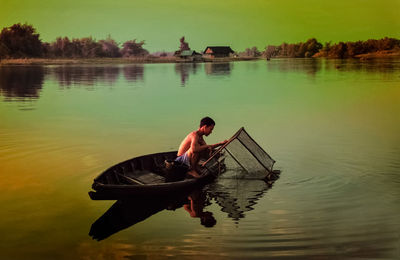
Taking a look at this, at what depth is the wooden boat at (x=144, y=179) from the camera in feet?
25.2

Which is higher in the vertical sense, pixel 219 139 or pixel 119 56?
pixel 119 56

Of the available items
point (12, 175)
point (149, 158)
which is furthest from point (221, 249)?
point (12, 175)

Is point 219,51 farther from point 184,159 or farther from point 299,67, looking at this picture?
point 184,159

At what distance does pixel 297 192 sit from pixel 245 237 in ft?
7.79

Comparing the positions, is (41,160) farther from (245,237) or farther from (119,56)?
(119,56)

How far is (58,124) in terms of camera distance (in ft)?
58.9

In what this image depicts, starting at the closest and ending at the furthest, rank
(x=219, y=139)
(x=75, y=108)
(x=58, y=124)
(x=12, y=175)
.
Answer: (x=12, y=175)
(x=219, y=139)
(x=58, y=124)
(x=75, y=108)

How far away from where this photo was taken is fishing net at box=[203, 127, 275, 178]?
377 inches

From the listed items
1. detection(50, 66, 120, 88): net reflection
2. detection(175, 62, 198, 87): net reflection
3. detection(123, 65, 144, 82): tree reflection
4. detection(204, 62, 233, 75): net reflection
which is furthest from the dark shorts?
detection(204, 62, 233, 75): net reflection

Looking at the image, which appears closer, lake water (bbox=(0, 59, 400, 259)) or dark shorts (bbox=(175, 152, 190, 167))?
lake water (bbox=(0, 59, 400, 259))

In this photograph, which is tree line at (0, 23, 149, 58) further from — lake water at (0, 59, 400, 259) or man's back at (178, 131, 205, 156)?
man's back at (178, 131, 205, 156)

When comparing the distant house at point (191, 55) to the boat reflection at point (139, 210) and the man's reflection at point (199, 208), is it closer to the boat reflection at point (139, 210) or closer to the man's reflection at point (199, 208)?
the man's reflection at point (199, 208)

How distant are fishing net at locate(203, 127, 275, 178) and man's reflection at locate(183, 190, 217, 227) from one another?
0.85 meters

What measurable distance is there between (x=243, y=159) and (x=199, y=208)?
6.96 feet
